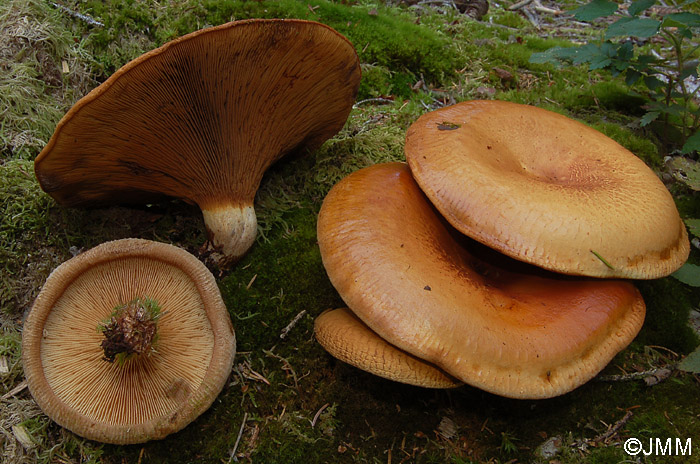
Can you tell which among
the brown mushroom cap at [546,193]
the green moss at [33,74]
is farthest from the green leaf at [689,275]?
the green moss at [33,74]

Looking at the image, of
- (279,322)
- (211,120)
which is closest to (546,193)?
(279,322)

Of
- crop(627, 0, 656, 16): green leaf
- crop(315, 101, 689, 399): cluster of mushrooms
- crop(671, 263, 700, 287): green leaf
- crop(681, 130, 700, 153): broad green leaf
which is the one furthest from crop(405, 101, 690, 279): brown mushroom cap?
crop(627, 0, 656, 16): green leaf

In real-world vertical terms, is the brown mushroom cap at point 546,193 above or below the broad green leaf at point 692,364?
above

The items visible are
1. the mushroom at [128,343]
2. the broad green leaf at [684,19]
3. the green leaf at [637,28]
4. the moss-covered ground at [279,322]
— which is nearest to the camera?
the mushroom at [128,343]

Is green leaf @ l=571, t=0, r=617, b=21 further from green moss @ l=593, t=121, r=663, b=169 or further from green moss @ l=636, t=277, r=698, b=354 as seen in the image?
green moss @ l=636, t=277, r=698, b=354

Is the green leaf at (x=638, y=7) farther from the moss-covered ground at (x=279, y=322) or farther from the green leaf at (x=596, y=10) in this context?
the moss-covered ground at (x=279, y=322)

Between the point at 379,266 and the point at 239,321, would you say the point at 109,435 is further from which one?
the point at 379,266

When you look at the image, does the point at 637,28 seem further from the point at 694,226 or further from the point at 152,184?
the point at 152,184
